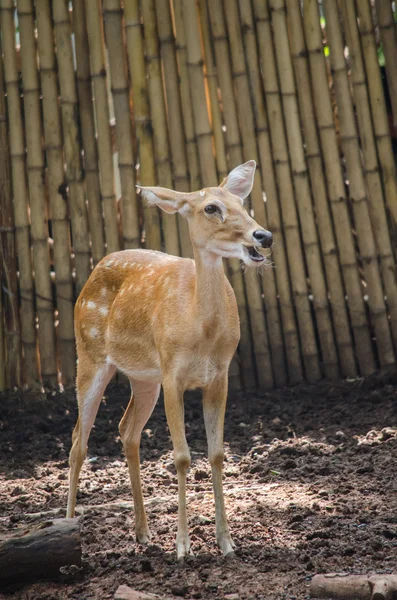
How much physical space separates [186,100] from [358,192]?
64.6 inches

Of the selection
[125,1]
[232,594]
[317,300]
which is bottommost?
[232,594]

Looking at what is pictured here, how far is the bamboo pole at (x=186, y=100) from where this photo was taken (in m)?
6.98

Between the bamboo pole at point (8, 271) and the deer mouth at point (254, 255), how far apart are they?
12.2ft

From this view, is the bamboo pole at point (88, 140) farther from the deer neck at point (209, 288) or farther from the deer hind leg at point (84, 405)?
the deer neck at point (209, 288)

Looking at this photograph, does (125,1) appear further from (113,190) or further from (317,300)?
(317,300)

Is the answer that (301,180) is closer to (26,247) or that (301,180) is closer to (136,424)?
(26,247)

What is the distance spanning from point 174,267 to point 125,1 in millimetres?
3413

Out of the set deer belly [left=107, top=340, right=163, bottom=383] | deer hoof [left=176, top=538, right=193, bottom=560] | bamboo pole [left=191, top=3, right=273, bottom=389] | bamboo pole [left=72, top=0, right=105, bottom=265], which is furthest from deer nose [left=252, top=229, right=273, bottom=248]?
bamboo pole [left=72, top=0, right=105, bottom=265]

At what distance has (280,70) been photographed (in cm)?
691

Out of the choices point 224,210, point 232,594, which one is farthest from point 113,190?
point 232,594

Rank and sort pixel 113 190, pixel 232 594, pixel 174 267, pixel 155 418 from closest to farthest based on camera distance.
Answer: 1. pixel 232 594
2. pixel 174 267
3. pixel 155 418
4. pixel 113 190

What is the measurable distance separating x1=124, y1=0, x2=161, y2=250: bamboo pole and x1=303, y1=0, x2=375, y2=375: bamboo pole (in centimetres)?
141

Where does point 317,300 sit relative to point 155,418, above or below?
above

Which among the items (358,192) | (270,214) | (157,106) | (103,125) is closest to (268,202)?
(270,214)
